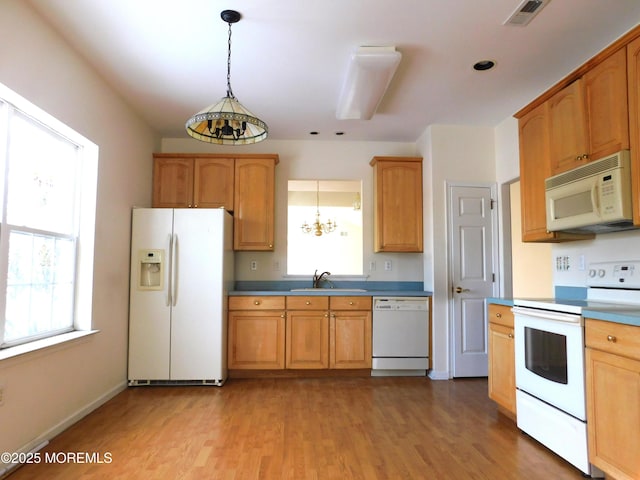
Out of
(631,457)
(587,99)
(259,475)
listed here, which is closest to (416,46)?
(587,99)

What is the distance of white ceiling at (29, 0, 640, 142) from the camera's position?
7.86 feet

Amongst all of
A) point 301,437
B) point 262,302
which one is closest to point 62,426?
point 301,437

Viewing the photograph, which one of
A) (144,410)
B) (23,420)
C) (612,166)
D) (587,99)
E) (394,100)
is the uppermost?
(394,100)

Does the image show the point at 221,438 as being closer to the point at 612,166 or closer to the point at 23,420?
the point at 23,420

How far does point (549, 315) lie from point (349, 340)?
7.00 ft

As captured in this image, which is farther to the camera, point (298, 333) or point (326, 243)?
point (326, 243)

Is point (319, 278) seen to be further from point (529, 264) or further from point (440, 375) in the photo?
point (529, 264)

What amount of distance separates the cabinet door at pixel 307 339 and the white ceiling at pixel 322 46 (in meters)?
2.03

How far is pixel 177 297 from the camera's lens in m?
3.83

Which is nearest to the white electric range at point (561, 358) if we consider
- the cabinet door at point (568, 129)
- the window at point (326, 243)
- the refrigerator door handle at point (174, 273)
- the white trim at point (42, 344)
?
the cabinet door at point (568, 129)

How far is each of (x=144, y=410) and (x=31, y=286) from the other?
1.27 metres

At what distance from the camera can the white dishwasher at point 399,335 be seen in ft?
13.7

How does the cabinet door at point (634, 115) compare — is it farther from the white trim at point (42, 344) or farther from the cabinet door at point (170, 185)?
the cabinet door at point (170, 185)

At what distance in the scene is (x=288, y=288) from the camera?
15.3ft
